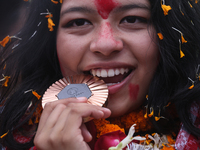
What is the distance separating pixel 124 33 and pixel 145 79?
372 millimetres

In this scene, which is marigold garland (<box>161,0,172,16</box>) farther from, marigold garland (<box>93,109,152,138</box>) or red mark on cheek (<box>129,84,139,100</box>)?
marigold garland (<box>93,109,152,138</box>)

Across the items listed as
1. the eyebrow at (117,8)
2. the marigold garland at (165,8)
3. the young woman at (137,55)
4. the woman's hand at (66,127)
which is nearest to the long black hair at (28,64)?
the young woman at (137,55)

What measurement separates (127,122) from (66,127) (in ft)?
2.17

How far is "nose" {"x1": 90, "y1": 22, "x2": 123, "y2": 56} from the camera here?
55.5 inches

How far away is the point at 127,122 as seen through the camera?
1650 mm

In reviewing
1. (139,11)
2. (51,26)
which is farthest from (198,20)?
(51,26)

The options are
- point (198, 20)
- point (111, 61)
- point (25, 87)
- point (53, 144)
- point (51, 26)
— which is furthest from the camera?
point (25, 87)

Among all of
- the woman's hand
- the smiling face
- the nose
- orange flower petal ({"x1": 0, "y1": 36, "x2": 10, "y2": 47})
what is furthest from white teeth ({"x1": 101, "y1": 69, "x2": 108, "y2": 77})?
orange flower petal ({"x1": 0, "y1": 36, "x2": 10, "y2": 47})

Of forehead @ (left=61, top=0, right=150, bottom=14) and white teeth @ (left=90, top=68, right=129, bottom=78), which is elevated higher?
forehead @ (left=61, top=0, right=150, bottom=14)

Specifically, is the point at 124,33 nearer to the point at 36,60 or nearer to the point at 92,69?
the point at 92,69

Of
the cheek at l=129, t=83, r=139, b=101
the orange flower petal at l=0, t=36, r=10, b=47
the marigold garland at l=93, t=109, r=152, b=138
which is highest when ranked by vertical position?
the orange flower petal at l=0, t=36, r=10, b=47

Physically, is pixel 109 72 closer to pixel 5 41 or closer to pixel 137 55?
pixel 137 55

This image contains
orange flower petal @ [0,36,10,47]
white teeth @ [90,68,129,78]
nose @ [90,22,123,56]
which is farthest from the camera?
orange flower petal @ [0,36,10,47]

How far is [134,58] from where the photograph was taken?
1.50 meters
